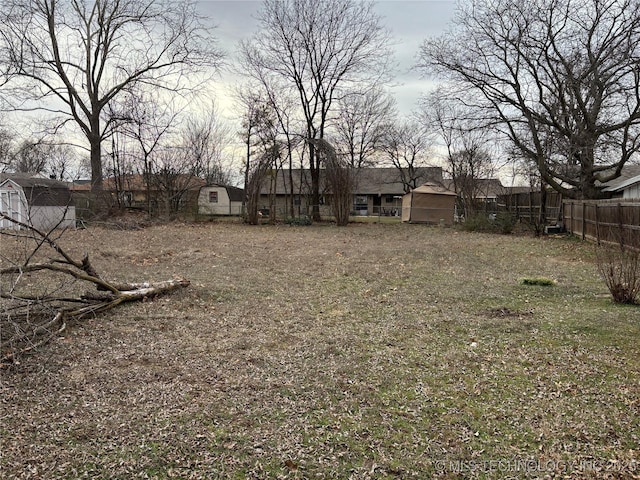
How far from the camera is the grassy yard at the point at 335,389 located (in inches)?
85.5

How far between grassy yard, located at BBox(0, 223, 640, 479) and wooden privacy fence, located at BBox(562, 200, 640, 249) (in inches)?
173

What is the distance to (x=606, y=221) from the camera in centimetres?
1133

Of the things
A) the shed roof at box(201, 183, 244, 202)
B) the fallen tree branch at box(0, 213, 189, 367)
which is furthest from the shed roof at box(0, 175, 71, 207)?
the shed roof at box(201, 183, 244, 202)

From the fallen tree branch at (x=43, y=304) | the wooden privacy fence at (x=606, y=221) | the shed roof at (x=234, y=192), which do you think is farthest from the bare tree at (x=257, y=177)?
the fallen tree branch at (x=43, y=304)

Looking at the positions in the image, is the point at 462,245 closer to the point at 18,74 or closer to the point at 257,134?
the point at 257,134

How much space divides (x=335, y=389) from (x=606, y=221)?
449 inches

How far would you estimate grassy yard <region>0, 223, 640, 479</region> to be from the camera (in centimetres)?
217

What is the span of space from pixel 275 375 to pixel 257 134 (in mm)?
23525

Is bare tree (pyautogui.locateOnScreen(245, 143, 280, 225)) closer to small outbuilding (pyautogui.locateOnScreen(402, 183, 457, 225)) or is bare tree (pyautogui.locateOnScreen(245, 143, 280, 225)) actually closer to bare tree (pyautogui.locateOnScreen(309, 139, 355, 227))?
bare tree (pyautogui.locateOnScreen(309, 139, 355, 227))

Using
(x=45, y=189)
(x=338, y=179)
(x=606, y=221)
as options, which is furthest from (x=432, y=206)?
(x=45, y=189)

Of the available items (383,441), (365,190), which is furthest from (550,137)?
(365,190)

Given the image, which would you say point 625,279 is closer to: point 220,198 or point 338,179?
point 338,179

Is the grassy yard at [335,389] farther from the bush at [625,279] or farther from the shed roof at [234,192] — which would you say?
the shed roof at [234,192]

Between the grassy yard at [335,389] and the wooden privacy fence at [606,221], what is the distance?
4.41 meters
